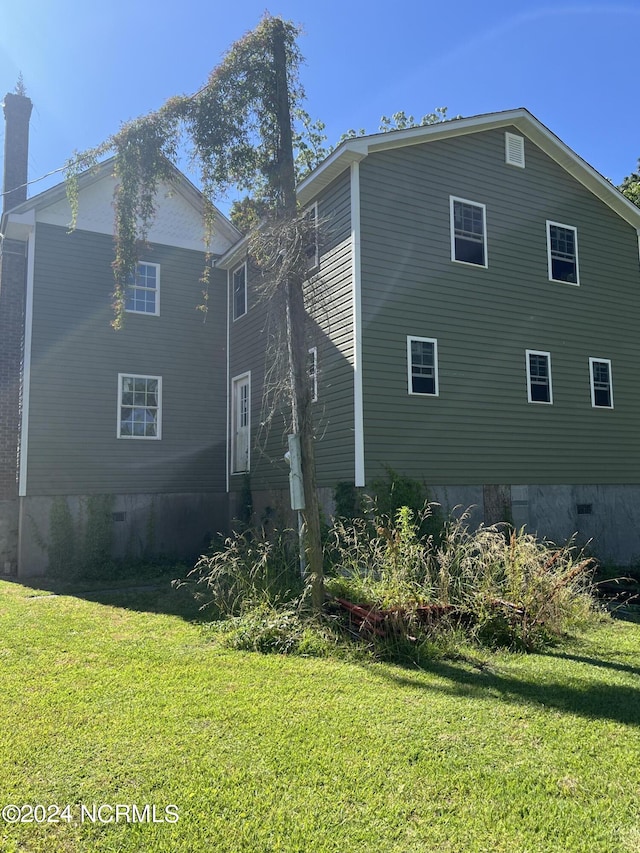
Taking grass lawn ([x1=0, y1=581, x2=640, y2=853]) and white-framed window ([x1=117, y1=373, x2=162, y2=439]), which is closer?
grass lawn ([x1=0, y1=581, x2=640, y2=853])

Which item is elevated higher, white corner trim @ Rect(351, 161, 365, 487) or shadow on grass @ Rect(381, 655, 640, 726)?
white corner trim @ Rect(351, 161, 365, 487)

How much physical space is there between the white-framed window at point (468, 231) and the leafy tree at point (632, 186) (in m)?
13.8

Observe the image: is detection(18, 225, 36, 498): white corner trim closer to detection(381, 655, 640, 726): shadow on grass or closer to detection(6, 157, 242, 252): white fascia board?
detection(6, 157, 242, 252): white fascia board

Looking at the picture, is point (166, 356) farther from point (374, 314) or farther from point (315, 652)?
point (315, 652)

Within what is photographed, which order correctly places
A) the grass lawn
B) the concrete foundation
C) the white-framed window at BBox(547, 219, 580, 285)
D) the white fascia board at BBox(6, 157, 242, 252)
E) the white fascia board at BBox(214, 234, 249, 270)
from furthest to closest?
the white fascia board at BBox(214, 234, 249, 270)
the white-framed window at BBox(547, 219, 580, 285)
the white fascia board at BBox(6, 157, 242, 252)
the concrete foundation
the grass lawn

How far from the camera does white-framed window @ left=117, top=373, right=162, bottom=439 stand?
1329 centimetres

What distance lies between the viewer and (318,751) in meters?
3.74

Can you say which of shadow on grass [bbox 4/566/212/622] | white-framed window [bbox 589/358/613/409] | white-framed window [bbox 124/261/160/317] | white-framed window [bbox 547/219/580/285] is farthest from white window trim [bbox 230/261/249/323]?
white-framed window [bbox 589/358/613/409]

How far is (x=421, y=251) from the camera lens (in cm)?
1127

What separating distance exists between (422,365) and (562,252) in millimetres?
4647

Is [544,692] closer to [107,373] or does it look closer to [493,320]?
[493,320]

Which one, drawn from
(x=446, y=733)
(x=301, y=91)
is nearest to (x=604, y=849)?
(x=446, y=733)

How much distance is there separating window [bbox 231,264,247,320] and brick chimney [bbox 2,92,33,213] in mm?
4780

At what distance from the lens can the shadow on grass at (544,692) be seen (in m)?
4.54
